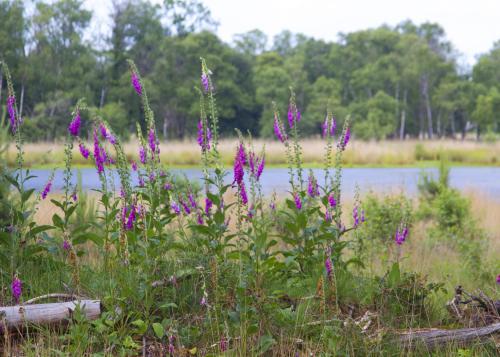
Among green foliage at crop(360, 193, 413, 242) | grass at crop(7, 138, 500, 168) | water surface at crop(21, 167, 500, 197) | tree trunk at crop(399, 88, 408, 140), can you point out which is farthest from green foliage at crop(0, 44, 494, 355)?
tree trunk at crop(399, 88, 408, 140)

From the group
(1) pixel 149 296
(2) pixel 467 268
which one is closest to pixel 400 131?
(2) pixel 467 268

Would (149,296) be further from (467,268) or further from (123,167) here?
(467,268)

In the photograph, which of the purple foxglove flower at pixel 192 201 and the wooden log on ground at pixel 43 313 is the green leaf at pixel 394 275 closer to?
the purple foxglove flower at pixel 192 201

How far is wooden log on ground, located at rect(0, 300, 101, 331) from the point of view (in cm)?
305

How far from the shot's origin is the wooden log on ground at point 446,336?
3213 millimetres

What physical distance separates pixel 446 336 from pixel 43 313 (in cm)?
228

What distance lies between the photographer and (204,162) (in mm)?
3396

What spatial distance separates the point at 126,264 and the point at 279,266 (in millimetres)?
899

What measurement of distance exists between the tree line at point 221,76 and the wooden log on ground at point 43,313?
94.4 ft

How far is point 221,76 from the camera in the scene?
47.2m

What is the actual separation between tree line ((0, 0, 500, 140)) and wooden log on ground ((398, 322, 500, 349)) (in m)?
29.0

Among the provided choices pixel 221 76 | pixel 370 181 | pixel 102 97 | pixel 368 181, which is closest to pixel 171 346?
pixel 368 181

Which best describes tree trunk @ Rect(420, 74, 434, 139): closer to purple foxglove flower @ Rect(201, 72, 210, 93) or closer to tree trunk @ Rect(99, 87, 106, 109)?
tree trunk @ Rect(99, 87, 106, 109)

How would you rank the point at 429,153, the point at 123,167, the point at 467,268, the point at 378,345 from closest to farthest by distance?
the point at 378,345 → the point at 123,167 → the point at 467,268 → the point at 429,153
